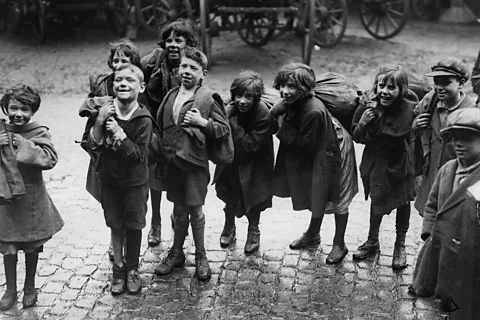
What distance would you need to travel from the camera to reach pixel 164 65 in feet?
17.8

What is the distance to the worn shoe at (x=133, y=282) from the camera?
4980 millimetres

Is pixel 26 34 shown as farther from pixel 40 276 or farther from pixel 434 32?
pixel 40 276

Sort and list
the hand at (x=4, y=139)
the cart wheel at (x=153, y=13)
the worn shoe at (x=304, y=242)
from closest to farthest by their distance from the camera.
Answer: the hand at (x=4, y=139)
the worn shoe at (x=304, y=242)
the cart wheel at (x=153, y=13)

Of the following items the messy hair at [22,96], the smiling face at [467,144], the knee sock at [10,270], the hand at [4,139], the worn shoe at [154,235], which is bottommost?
the worn shoe at [154,235]

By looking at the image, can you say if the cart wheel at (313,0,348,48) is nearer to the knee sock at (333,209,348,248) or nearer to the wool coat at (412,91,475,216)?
the knee sock at (333,209,348,248)

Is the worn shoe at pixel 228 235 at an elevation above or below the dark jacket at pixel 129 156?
below

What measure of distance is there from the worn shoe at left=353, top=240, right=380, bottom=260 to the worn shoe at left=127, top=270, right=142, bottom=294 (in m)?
1.67

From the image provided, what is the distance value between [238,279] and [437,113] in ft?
6.04

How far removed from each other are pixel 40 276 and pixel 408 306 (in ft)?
8.68

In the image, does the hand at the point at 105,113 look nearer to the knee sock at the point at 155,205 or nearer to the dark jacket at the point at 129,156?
the dark jacket at the point at 129,156

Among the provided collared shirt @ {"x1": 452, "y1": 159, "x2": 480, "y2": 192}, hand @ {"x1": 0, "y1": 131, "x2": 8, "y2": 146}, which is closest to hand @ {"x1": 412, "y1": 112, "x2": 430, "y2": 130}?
collared shirt @ {"x1": 452, "y1": 159, "x2": 480, "y2": 192}

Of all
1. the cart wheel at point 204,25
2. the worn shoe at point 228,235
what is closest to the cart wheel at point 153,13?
the cart wheel at point 204,25

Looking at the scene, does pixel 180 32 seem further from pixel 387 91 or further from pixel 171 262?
pixel 171 262

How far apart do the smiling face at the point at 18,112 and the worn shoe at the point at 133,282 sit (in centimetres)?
132
